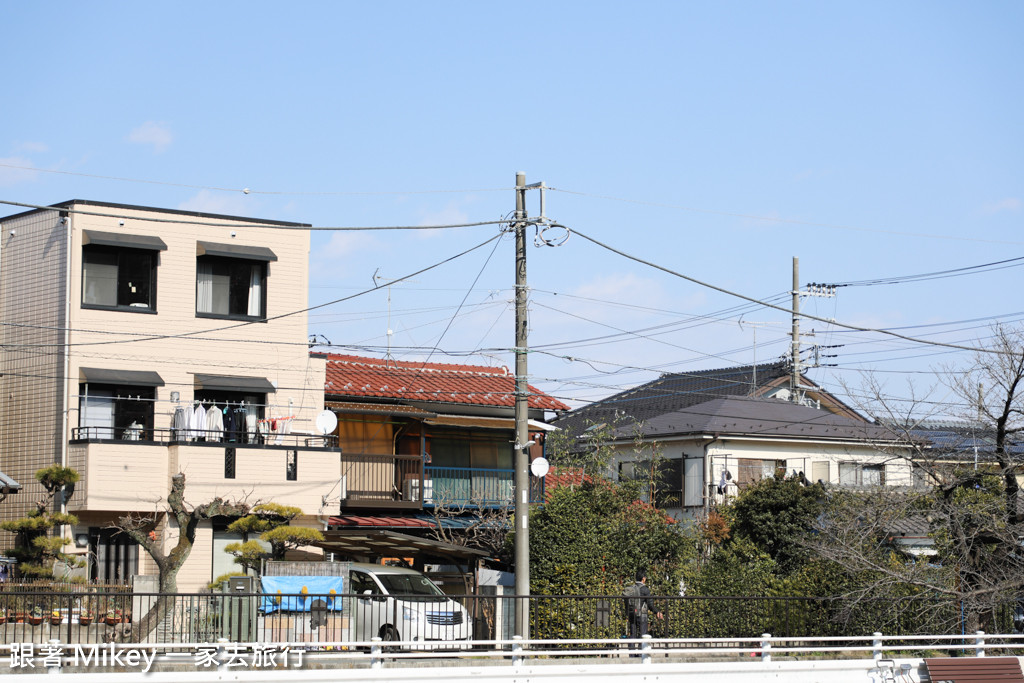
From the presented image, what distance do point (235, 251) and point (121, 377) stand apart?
3907 millimetres

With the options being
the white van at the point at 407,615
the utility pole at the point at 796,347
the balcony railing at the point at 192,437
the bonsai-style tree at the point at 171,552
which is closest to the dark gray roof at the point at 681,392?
the utility pole at the point at 796,347

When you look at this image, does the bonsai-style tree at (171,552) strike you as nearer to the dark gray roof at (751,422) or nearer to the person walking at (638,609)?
the person walking at (638,609)

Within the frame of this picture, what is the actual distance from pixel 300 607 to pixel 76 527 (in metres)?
8.32

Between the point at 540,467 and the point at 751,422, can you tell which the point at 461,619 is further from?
the point at 751,422

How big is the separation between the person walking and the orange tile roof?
9224 millimetres

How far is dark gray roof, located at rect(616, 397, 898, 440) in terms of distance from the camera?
125 ft

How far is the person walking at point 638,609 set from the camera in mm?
19953

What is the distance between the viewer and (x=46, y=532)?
23.5 m

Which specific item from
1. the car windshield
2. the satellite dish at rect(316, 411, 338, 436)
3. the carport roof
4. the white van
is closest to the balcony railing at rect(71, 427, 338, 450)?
the satellite dish at rect(316, 411, 338, 436)

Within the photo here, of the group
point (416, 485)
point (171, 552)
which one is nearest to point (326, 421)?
point (416, 485)

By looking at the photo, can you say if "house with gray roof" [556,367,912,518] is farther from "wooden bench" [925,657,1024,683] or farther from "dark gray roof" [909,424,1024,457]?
"wooden bench" [925,657,1024,683]

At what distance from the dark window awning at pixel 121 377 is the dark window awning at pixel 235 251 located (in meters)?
3.05

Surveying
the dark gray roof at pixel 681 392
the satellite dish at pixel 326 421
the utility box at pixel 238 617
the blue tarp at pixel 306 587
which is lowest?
the utility box at pixel 238 617

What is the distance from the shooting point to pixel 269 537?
21641 mm
